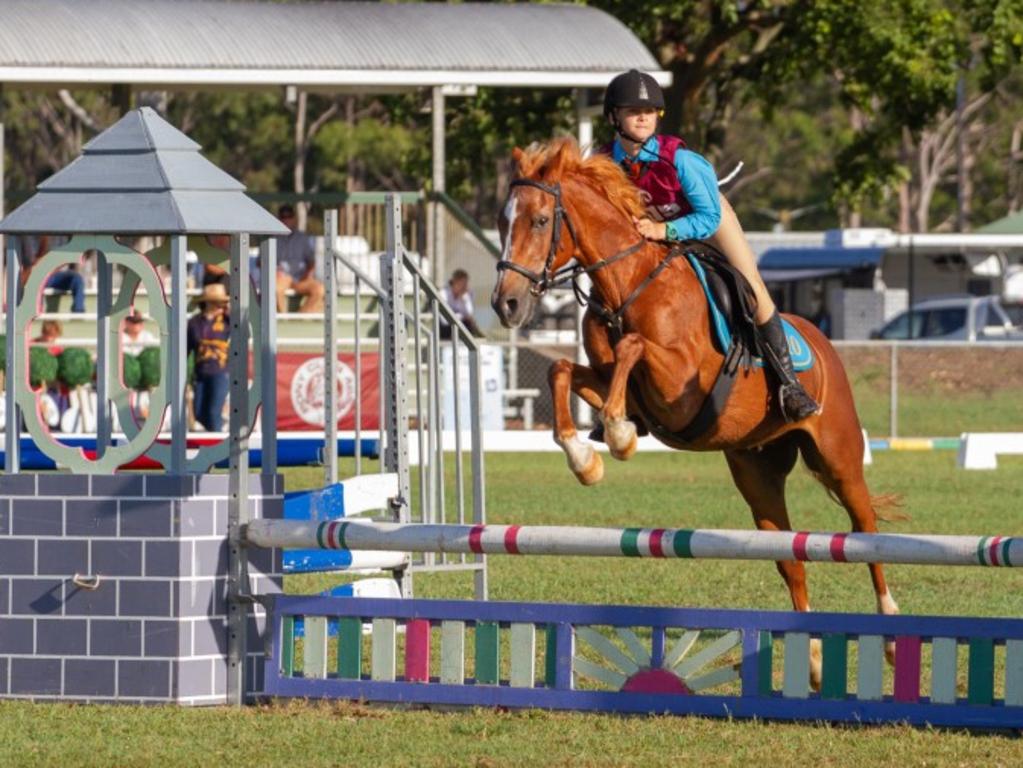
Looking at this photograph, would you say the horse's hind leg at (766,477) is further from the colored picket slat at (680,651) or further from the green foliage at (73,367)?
the green foliage at (73,367)

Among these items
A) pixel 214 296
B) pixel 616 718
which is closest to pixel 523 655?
pixel 616 718

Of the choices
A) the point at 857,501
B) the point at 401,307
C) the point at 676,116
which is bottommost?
the point at 857,501

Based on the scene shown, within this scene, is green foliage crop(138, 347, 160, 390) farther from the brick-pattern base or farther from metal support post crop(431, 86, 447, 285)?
the brick-pattern base

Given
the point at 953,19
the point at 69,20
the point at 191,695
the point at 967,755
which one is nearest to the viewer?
the point at 967,755

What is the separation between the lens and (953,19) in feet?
89.3

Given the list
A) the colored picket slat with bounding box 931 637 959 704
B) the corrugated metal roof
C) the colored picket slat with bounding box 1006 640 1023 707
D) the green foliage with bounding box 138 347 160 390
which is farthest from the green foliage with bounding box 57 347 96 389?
the colored picket slat with bounding box 1006 640 1023 707

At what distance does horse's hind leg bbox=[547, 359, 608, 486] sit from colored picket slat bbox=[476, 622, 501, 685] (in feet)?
2.22

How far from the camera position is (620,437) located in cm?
776

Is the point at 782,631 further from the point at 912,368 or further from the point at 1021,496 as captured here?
the point at 912,368

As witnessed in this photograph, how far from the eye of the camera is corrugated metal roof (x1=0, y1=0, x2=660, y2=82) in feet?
74.5

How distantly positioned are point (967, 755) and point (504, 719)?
64.5 inches

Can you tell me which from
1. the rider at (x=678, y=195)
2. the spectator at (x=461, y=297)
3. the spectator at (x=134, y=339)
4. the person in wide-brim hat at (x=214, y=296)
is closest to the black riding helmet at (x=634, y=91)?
the rider at (x=678, y=195)

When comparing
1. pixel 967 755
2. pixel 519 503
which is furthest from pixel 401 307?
pixel 519 503

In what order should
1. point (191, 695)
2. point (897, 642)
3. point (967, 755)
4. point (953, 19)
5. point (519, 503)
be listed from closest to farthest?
point (967, 755) → point (897, 642) → point (191, 695) → point (519, 503) → point (953, 19)
